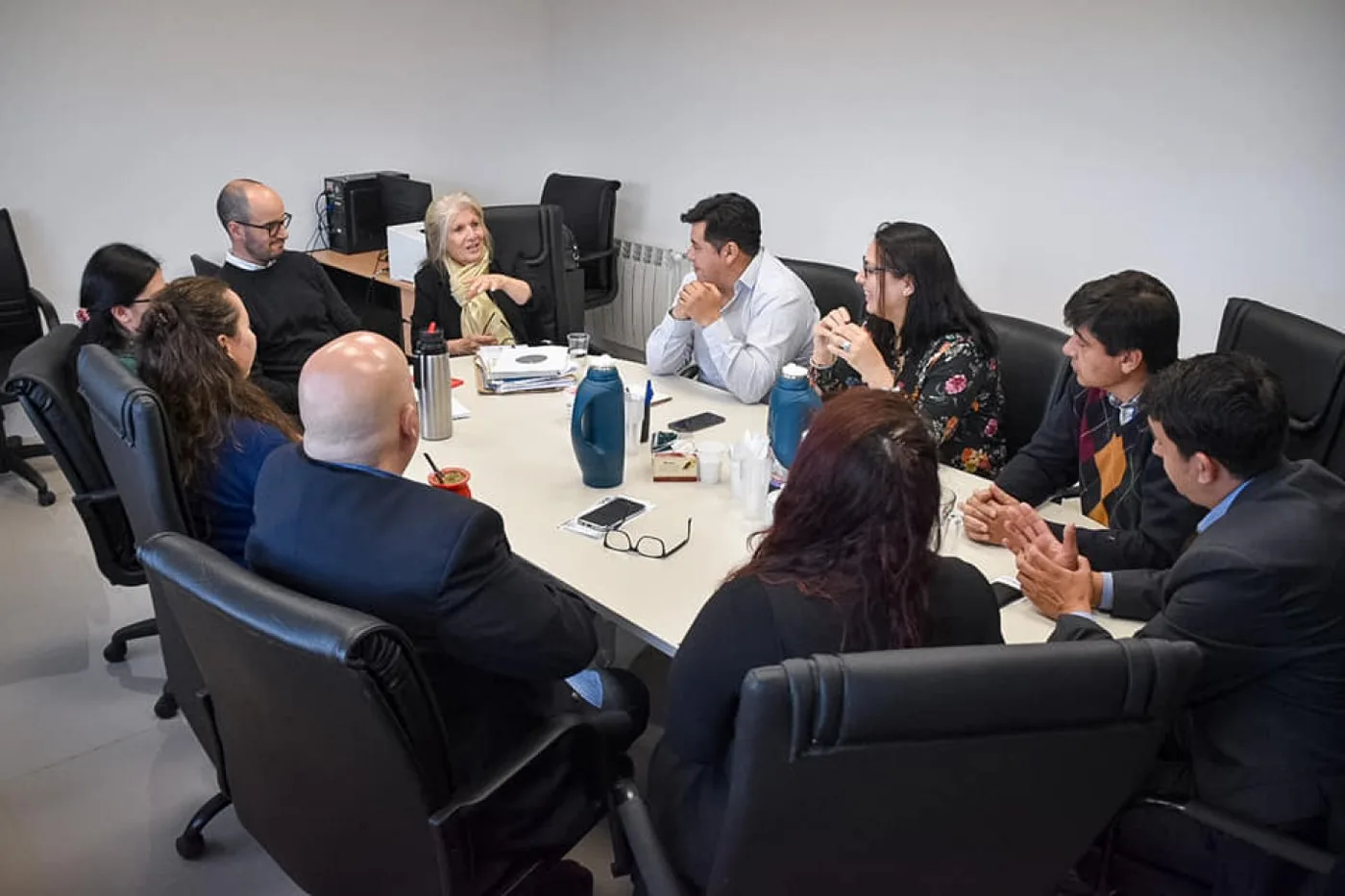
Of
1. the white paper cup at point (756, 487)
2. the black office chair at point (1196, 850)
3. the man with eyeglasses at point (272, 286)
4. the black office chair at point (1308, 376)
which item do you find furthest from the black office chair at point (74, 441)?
the black office chair at point (1308, 376)

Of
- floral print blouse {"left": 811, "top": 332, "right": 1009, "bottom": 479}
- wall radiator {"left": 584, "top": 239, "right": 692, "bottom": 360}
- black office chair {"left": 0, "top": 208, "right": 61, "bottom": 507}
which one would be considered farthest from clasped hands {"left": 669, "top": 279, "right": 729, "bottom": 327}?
black office chair {"left": 0, "top": 208, "right": 61, "bottom": 507}

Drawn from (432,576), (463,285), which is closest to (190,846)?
(432,576)

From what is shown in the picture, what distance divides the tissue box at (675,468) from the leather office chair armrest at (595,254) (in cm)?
272

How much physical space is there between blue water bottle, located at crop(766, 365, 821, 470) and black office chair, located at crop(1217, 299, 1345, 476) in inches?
39.0

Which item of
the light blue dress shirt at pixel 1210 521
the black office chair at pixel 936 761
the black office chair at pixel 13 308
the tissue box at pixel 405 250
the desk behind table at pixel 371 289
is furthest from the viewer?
the desk behind table at pixel 371 289

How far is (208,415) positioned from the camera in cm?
203

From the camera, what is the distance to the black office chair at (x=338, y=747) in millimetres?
1228

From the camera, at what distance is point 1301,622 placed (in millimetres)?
1453

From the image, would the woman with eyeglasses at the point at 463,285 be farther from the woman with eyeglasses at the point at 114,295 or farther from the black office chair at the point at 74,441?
the black office chair at the point at 74,441

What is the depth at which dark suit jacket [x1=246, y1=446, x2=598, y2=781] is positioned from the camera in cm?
143

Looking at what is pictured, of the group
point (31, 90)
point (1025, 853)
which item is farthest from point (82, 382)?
point (31, 90)

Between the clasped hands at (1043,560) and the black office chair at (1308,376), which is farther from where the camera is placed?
the black office chair at (1308,376)

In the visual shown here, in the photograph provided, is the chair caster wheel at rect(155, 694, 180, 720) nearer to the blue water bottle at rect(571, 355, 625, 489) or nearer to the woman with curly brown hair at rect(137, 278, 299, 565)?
the woman with curly brown hair at rect(137, 278, 299, 565)

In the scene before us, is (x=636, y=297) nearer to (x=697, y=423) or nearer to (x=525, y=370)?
(x=525, y=370)
